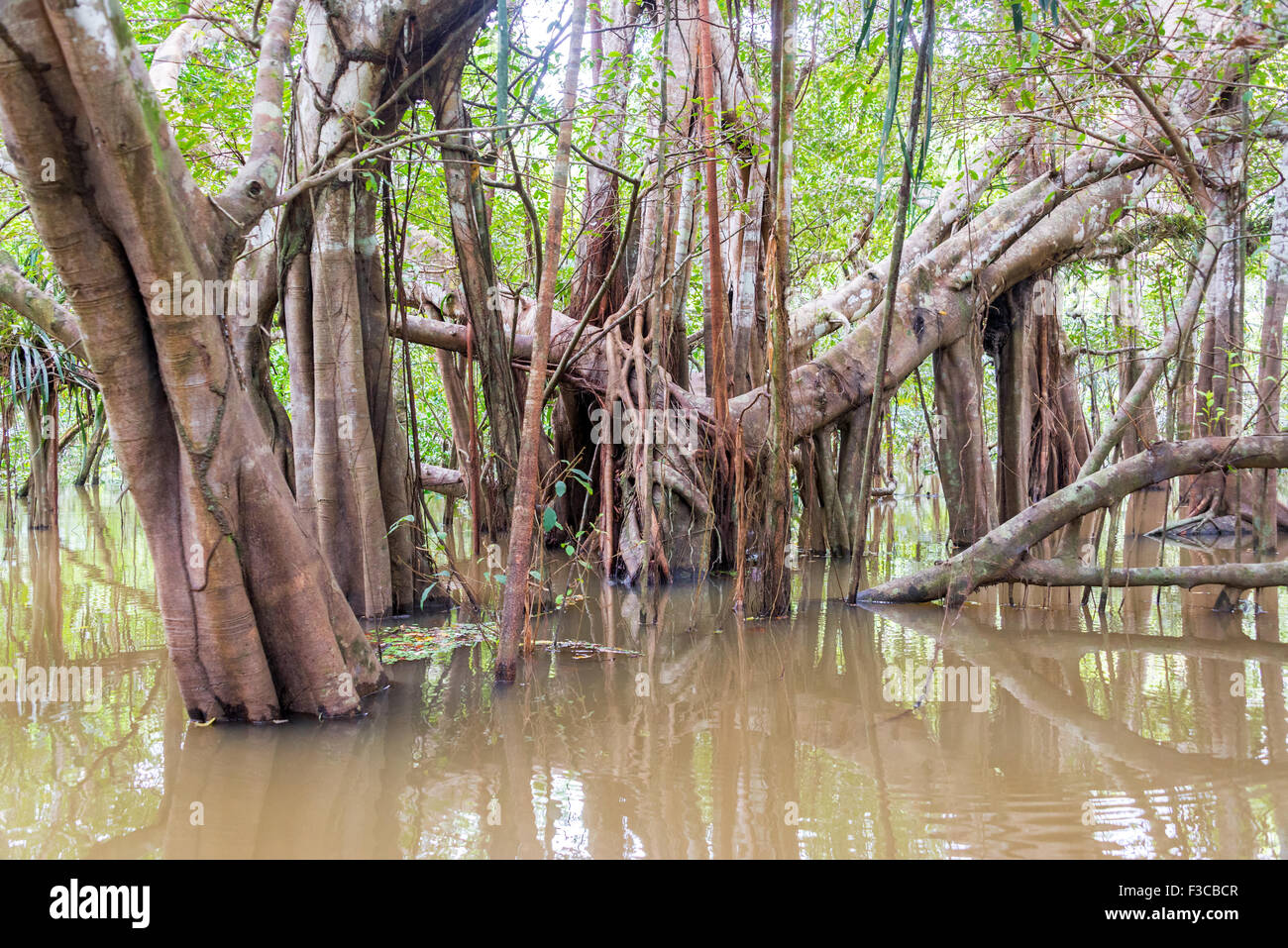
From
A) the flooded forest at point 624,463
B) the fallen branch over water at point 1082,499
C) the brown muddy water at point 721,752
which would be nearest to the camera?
the brown muddy water at point 721,752

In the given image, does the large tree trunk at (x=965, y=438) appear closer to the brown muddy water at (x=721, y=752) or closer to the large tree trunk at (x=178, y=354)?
the brown muddy water at (x=721, y=752)

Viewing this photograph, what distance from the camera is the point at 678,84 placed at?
768 centimetres

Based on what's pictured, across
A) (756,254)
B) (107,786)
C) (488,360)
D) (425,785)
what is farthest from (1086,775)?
(756,254)

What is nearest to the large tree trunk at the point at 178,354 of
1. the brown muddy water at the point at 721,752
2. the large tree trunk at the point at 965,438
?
the brown muddy water at the point at 721,752

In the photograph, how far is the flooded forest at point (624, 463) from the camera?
10.7ft

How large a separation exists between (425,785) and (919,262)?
7.14 m

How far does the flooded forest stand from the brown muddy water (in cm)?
3

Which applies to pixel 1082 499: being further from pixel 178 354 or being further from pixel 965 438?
pixel 178 354

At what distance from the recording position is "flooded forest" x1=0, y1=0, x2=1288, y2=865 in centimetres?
326

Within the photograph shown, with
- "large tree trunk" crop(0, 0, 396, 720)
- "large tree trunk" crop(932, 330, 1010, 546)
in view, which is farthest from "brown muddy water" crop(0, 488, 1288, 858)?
"large tree trunk" crop(932, 330, 1010, 546)

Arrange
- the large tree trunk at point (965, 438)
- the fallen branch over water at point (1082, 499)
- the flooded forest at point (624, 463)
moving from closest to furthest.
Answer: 1. the flooded forest at point (624, 463)
2. the fallen branch over water at point (1082, 499)
3. the large tree trunk at point (965, 438)

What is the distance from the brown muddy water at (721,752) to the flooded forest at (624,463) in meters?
0.03

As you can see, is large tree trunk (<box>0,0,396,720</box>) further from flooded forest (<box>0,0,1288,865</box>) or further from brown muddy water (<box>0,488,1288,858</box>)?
brown muddy water (<box>0,488,1288,858</box>)

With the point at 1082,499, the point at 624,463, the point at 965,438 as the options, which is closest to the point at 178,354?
the point at 624,463
